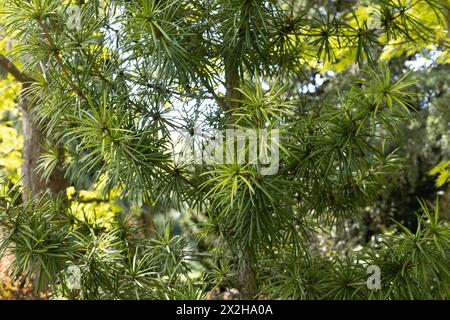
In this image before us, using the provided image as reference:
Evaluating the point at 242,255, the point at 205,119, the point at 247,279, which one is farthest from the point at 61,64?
the point at 247,279

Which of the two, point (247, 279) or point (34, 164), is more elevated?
point (34, 164)

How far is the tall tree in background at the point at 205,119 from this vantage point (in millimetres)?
1571

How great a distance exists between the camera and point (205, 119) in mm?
1951

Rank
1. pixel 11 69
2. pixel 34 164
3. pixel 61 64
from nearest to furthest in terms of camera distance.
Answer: pixel 61 64 → pixel 11 69 → pixel 34 164

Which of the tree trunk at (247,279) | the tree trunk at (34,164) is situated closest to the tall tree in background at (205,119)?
the tree trunk at (247,279)

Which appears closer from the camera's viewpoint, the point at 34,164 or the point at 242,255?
the point at 242,255

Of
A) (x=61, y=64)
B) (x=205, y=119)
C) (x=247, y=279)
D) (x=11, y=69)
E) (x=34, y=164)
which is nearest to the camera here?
(x=61, y=64)

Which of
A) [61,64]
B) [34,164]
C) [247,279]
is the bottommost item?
[247,279]

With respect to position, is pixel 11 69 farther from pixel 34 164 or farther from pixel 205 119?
pixel 205 119

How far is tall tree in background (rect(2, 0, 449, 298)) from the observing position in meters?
1.57
